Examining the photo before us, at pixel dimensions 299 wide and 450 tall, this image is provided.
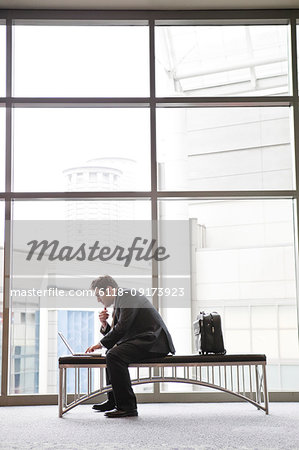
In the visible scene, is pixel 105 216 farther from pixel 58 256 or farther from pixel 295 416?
pixel 295 416

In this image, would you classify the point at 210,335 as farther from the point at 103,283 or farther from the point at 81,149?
the point at 81,149

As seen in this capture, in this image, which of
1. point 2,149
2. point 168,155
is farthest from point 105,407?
point 2,149

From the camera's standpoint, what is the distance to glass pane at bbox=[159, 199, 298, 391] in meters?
5.84

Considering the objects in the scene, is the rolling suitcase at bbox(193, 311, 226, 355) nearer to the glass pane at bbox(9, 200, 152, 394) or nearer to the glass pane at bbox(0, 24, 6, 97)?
the glass pane at bbox(9, 200, 152, 394)

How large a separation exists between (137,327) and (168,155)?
73.0 inches

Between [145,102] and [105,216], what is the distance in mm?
1110

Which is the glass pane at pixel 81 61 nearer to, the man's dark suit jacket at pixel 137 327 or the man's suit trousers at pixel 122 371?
the man's dark suit jacket at pixel 137 327

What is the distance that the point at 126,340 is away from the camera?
16.0ft

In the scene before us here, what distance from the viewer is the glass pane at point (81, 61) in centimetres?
611

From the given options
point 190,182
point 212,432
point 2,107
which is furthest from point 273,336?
point 2,107

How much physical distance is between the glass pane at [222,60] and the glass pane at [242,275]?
1.06 m

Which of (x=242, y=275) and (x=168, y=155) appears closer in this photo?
(x=242, y=275)

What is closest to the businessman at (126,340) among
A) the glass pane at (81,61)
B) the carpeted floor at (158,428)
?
the carpeted floor at (158,428)

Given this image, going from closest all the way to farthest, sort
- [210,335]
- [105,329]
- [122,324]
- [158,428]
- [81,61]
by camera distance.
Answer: [158,428]
[122,324]
[210,335]
[105,329]
[81,61]
